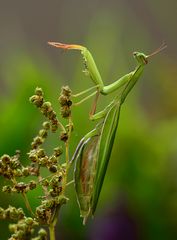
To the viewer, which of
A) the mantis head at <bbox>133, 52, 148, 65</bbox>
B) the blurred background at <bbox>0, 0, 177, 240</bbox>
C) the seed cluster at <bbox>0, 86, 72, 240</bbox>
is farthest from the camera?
the blurred background at <bbox>0, 0, 177, 240</bbox>

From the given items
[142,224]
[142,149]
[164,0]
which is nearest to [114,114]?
[142,224]

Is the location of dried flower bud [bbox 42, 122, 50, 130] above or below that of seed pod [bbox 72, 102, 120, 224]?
above

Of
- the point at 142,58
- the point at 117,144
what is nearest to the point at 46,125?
the point at 142,58

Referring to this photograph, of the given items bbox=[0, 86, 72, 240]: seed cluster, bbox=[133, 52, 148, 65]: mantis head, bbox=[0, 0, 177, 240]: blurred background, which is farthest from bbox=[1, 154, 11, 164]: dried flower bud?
bbox=[0, 0, 177, 240]: blurred background

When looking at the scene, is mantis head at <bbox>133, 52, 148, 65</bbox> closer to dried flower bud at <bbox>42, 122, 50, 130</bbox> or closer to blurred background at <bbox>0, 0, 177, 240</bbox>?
dried flower bud at <bbox>42, 122, 50, 130</bbox>

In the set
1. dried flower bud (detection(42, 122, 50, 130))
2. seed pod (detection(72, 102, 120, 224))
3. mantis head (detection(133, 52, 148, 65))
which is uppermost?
mantis head (detection(133, 52, 148, 65))

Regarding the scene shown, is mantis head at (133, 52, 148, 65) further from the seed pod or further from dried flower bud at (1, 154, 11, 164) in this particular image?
dried flower bud at (1, 154, 11, 164)

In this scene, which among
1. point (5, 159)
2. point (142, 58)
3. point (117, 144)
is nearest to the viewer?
point (5, 159)

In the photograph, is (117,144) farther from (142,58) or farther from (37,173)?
(37,173)

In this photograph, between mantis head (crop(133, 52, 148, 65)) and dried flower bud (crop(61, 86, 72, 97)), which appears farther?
mantis head (crop(133, 52, 148, 65))

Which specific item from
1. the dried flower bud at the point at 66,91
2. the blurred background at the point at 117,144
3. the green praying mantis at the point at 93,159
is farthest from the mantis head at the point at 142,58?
the blurred background at the point at 117,144

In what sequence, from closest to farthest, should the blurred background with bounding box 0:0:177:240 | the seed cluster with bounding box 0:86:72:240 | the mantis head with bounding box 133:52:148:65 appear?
the seed cluster with bounding box 0:86:72:240 < the mantis head with bounding box 133:52:148:65 < the blurred background with bounding box 0:0:177:240

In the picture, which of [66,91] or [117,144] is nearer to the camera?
[66,91]
